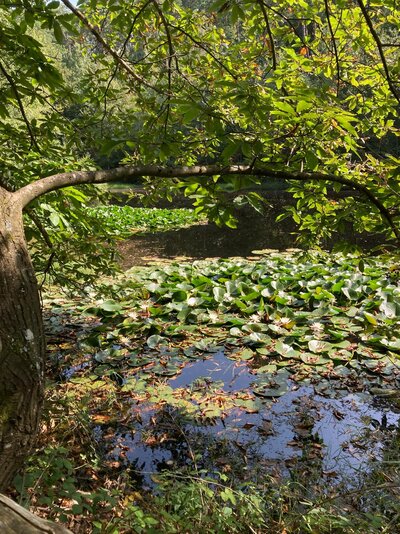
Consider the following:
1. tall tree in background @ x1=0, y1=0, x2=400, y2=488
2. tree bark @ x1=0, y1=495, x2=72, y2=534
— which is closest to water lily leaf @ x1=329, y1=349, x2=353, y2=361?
tall tree in background @ x1=0, y1=0, x2=400, y2=488

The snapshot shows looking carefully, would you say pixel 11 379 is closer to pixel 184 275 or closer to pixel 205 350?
pixel 205 350

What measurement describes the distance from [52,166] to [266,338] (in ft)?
8.50

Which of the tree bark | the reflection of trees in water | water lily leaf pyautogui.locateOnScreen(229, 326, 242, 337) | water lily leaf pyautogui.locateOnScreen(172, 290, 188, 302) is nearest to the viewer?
the tree bark

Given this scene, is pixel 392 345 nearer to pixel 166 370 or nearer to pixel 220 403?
A: pixel 220 403

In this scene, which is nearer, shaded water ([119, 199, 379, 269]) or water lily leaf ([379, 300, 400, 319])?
water lily leaf ([379, 300, 400, 319])

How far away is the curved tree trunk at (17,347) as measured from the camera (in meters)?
1.41

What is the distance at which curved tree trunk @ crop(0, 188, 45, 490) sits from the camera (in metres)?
1.41

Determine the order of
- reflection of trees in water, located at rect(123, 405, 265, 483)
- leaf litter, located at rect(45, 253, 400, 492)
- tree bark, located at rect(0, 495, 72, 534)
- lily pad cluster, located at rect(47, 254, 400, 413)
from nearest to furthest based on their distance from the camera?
tree bark, located at rect(0, 495, 72, 534) → reflection of trees in water, located at rect(123, 405, 265, 483) → leaf litter, located at rect(45, 253, 400, 492) → lily pad cluster, located at rect(47, 254, 400, 413)

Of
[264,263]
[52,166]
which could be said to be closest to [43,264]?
[52,166]

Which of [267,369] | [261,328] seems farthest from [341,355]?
[261,328]

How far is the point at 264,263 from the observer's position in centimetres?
699

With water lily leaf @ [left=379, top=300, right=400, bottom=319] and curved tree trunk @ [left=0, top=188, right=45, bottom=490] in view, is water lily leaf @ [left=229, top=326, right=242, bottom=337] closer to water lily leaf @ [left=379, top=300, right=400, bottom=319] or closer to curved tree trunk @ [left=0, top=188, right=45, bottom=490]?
water lily leaf @ [left=379, top=300, right=400, bottom=319]

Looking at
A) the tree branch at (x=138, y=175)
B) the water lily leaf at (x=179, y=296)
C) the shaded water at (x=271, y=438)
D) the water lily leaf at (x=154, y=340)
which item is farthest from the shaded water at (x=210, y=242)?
the tree branch at (x=138, y=175)

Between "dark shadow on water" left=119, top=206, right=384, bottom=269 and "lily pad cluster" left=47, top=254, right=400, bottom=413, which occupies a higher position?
"lily pad cluster" left=47, top=254, right=400, bottom=413
